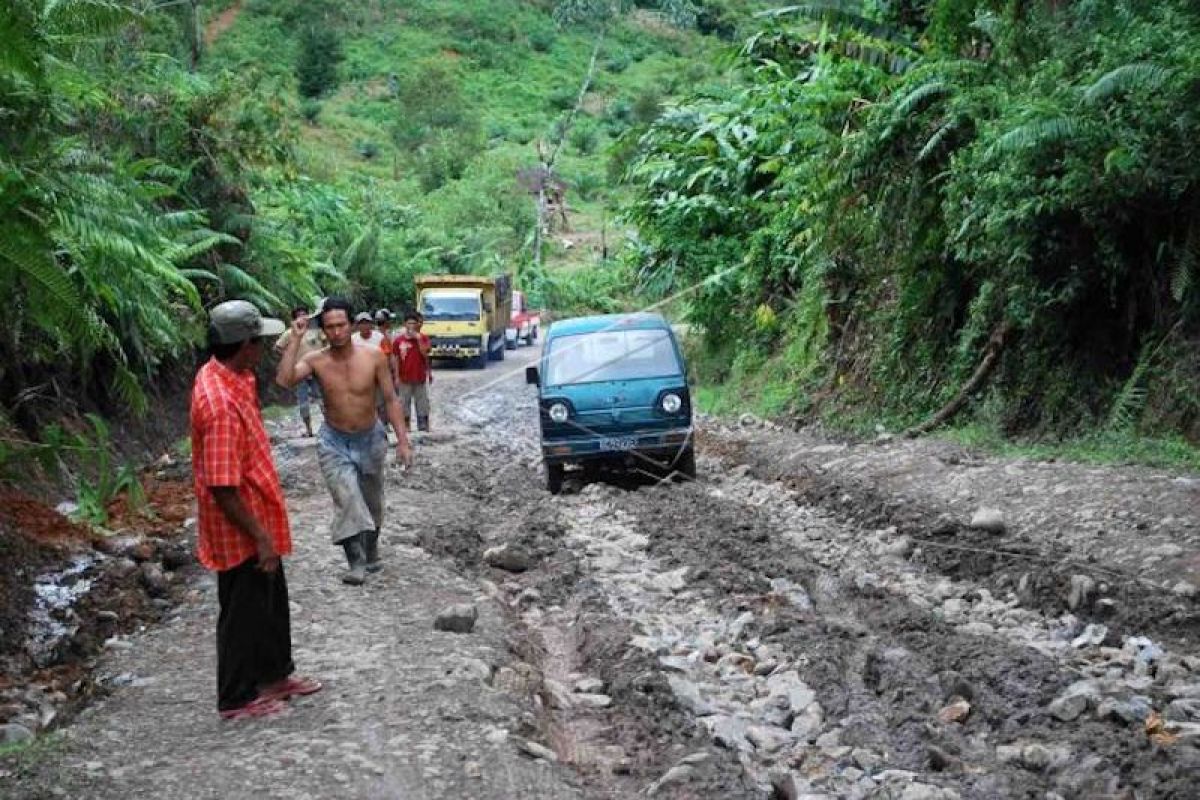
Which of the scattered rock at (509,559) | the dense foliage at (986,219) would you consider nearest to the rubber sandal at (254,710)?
the scattered rock at (509,559)

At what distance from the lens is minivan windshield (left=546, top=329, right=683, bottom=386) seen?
14953 millimetres

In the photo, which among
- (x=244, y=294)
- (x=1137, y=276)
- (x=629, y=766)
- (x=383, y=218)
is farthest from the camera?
(x=383, y=218)

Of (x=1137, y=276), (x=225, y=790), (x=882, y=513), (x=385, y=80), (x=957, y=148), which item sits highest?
(x=385, y=80)

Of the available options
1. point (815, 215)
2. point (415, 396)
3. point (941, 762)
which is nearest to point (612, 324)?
point (415, 396)

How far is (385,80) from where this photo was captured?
89.7 metres

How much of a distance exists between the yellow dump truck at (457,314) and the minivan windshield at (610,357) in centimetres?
2302

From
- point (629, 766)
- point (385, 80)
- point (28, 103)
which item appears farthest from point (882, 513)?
point (385, 80)

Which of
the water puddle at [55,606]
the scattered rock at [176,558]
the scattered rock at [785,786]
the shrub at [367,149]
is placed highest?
the shrub at [367,149]

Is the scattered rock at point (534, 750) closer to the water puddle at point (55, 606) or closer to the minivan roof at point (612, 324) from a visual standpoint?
the water puddle at point (55, 606)

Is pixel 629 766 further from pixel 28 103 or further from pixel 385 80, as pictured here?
pixel 385 80

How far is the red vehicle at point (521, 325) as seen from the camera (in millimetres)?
47656

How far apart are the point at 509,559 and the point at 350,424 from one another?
2.37 meters

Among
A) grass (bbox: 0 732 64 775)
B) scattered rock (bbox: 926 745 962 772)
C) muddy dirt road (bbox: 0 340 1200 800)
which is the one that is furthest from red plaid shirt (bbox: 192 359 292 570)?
scattered rock (bbox: 926 745 962 772)

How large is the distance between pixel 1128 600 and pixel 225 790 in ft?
17.4
